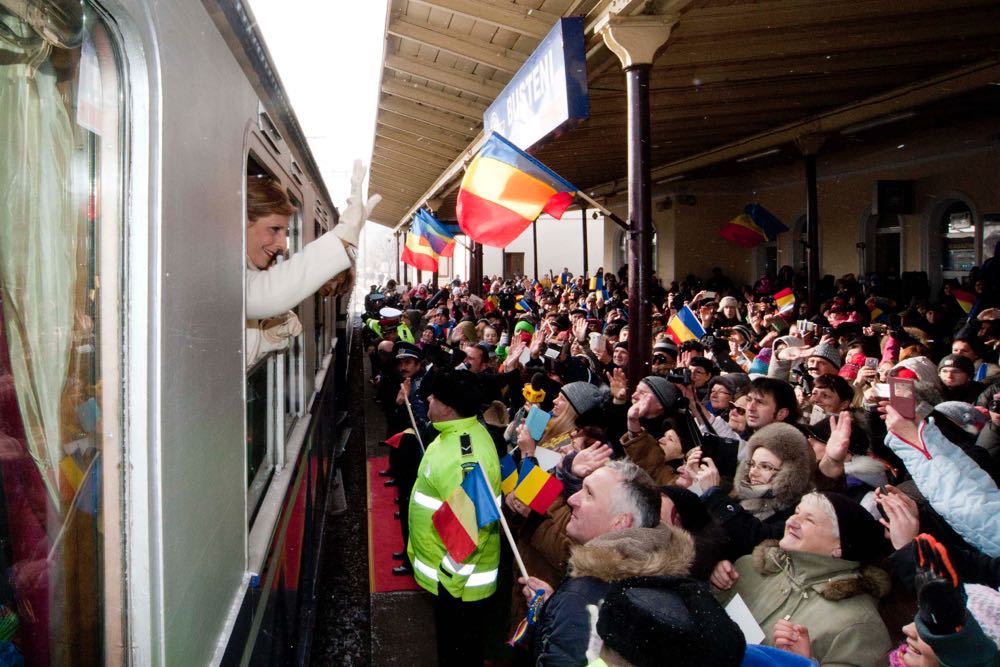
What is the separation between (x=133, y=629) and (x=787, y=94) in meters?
10.3

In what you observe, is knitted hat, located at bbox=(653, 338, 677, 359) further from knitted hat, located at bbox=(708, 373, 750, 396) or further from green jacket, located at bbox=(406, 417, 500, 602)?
green jacket, located at bbox=(406, 417, 500, 602)

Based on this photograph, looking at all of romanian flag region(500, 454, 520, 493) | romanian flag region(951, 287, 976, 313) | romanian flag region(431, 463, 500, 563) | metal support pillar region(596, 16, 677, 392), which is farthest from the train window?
romanian flag region(951, 287, 976, 313)

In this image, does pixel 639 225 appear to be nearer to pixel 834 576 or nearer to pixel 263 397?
pixel 263 397

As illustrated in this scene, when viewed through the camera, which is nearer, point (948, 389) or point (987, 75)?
point (948, 389)

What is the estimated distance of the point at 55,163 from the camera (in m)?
1.20

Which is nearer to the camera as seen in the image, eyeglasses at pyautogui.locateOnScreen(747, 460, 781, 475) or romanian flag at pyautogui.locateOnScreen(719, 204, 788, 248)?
eyeglasses at pyautogui.locateOnScreen(747, 460, 781, 475)

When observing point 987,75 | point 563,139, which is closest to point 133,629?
point 987,75

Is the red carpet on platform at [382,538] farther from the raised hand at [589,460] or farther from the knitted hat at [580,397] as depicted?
the raised hand at [589,460]

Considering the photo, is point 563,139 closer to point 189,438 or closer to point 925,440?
point 925,440

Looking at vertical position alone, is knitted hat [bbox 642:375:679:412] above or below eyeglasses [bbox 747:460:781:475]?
above

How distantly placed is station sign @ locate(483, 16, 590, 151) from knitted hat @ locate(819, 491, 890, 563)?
3.42 m

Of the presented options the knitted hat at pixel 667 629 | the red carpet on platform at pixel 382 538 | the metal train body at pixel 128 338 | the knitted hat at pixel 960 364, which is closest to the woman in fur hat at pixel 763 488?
the knitted hat at pixel 667 629

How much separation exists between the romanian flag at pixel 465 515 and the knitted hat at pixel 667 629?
6.17ft

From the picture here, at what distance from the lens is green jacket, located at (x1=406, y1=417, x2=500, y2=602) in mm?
3449
